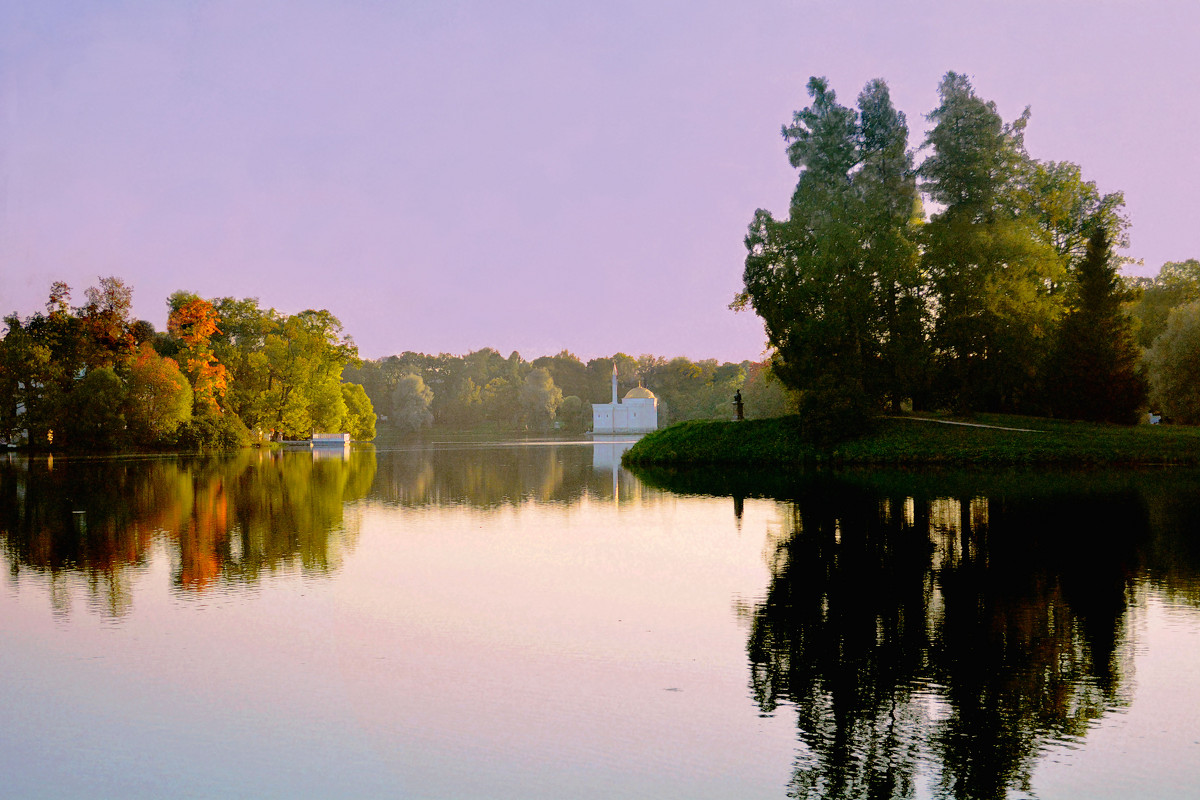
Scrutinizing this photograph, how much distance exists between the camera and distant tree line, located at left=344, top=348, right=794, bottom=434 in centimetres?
11850

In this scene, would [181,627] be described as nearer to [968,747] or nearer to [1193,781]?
[968,747]

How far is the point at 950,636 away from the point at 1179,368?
4138cm

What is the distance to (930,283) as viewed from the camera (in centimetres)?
3669

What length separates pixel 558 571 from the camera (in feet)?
35.3

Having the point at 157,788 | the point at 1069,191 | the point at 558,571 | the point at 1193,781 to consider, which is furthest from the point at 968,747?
the point at 1069,191

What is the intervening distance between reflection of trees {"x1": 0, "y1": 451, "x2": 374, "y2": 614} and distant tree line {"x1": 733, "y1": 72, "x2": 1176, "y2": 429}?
665 inches

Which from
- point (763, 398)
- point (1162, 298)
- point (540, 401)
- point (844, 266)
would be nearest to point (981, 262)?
point (844, 266)

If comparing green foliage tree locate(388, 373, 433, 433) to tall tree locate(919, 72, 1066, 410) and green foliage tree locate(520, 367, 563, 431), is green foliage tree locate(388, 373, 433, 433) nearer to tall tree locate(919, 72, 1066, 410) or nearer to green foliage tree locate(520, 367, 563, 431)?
green foliage tree locate(520, 367, 563, 431)

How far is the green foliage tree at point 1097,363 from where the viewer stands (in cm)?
3656

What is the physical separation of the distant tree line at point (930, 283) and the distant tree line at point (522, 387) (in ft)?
203

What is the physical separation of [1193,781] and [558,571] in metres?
7.01

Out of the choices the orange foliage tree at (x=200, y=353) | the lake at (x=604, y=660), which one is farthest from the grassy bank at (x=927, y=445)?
the orange foliage tree at (x=200, y=353)

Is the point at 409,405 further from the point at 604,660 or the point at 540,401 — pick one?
the point at 604,660

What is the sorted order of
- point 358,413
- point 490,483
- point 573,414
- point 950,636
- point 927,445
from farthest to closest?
point 573,414 < point 358,413 < point 927,445 < point 490,483 < point 950,636
